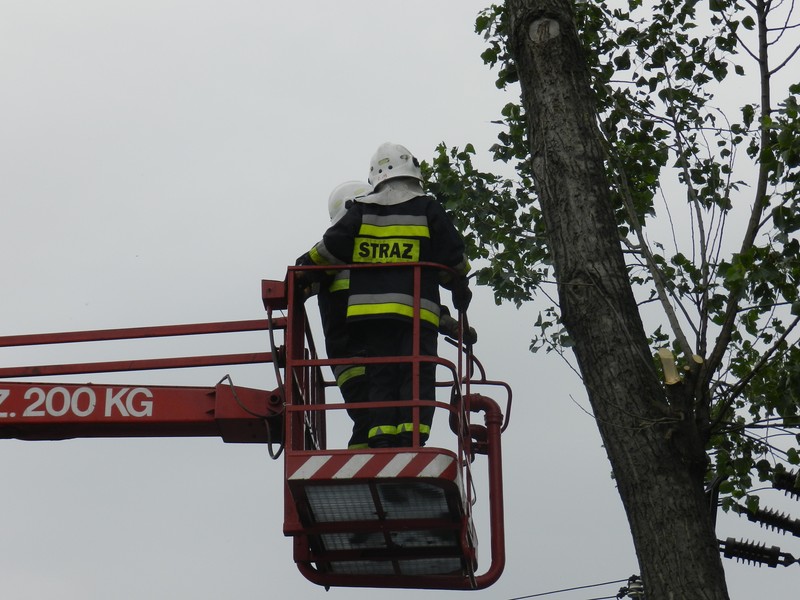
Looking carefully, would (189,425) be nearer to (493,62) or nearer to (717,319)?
(717,319)

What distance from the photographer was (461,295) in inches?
258

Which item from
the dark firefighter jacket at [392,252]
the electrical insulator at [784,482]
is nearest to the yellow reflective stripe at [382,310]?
the dark firefighter jacket at [392,252]

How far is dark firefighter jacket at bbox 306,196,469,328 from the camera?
6270mm

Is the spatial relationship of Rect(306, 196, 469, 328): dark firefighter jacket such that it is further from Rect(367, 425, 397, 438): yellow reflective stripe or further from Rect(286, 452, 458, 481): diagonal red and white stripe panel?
Rect(286, 452, 458, 481): diagonal red and white stripe panel

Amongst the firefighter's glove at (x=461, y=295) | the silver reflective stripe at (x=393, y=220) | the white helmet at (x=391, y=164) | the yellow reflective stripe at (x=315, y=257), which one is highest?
the white helmet at (x=391, y=164)

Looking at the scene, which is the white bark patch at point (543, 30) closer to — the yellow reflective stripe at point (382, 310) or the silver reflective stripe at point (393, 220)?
the silver reflective stripe at point (393, 220)

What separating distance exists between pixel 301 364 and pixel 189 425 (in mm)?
773

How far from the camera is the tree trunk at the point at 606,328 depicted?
5.31 m

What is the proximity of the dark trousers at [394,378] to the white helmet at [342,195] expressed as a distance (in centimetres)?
81

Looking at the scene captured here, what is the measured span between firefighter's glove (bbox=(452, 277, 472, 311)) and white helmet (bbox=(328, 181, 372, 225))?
2.74ft

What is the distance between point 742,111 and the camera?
7.82m

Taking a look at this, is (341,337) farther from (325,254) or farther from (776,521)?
(776,521)

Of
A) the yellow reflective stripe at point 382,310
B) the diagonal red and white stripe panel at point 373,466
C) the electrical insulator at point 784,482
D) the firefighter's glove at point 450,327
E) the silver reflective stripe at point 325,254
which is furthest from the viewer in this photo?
the electrical insulator at point 784,482

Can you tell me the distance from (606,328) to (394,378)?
1.11m
